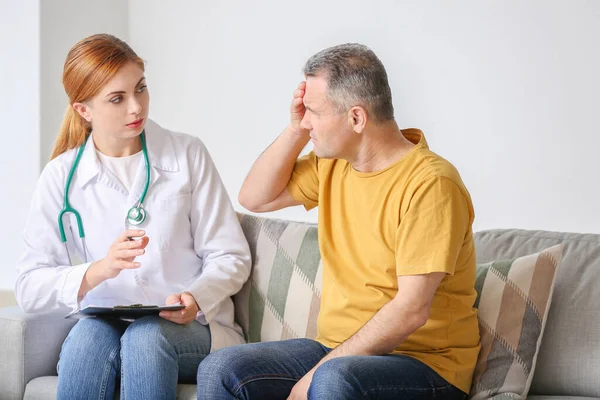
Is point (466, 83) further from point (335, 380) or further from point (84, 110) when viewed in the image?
point (335, 380)

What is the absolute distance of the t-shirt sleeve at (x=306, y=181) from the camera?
86.7 inches

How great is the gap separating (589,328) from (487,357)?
0.28 meters

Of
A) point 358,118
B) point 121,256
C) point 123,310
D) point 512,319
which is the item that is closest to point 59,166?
point 121,256

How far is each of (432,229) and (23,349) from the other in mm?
1203

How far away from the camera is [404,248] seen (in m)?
1.84

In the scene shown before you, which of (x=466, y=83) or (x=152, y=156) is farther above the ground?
(x=466, y=83)

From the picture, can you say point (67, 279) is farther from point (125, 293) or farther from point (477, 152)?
point (477, 152)

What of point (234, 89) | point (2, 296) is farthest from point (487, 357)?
point (2, 296)

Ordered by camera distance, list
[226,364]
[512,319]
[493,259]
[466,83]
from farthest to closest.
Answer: [466,83] → [493,259] → [512,319] → [226,364]

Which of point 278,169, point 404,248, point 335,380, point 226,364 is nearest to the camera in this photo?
point 335,380

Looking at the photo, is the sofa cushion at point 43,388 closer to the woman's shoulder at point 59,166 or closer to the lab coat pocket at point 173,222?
the lab coat pocket at point 173,222

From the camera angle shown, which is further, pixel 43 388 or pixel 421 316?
pixel 43 388

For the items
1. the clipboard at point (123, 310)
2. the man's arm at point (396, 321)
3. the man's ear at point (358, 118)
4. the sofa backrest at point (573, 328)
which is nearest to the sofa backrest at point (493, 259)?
the sofa backrest at point (573, 328)

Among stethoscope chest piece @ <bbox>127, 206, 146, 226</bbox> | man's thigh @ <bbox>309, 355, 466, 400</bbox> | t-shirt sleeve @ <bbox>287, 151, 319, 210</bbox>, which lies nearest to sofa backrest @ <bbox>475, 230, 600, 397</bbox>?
man's thigh @ <bbox>309, 355, 466, 400</bbox>
